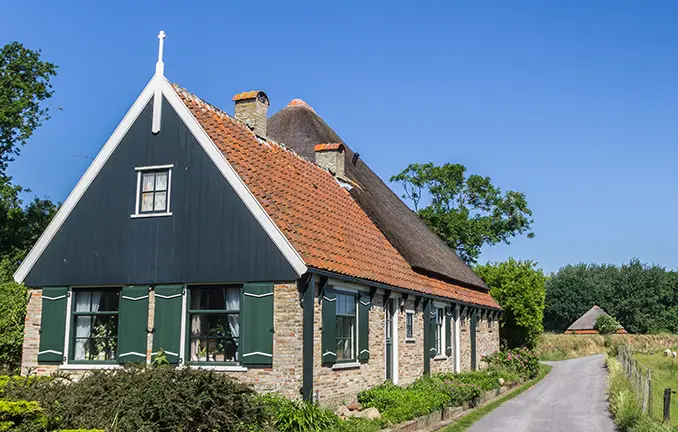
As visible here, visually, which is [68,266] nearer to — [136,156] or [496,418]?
[136,156]

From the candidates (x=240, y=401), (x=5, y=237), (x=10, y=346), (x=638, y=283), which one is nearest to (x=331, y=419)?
(x=240, y=401)

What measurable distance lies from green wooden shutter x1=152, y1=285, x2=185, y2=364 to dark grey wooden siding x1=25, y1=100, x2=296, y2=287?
26cm

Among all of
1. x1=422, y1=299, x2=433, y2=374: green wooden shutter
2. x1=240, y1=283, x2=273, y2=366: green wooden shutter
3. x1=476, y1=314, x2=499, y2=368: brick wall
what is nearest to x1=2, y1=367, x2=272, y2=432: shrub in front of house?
x1=240, y1=283, x2=273, y2=366: green wooden shutter

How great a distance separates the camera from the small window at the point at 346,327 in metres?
14.1

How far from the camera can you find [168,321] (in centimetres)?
1316

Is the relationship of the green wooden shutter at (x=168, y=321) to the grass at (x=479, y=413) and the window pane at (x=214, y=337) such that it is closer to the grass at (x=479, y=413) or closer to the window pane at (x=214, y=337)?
the window pane at (x=214, y=337)

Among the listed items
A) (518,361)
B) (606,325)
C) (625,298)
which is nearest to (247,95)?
(518,361)

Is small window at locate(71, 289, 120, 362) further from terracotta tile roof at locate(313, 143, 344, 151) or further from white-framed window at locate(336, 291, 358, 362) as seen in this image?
terracotta tile roof at locate(313, 143, 344, 151)

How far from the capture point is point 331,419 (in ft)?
39.0

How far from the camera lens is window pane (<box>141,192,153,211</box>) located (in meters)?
14.1

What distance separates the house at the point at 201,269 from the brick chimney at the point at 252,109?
83cm

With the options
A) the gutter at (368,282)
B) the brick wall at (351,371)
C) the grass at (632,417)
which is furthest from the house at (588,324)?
the brick wall at (351,371)

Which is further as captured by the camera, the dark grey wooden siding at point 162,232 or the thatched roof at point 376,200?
the thatched roof at point 376,200

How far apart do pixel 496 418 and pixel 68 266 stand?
35.5ft
